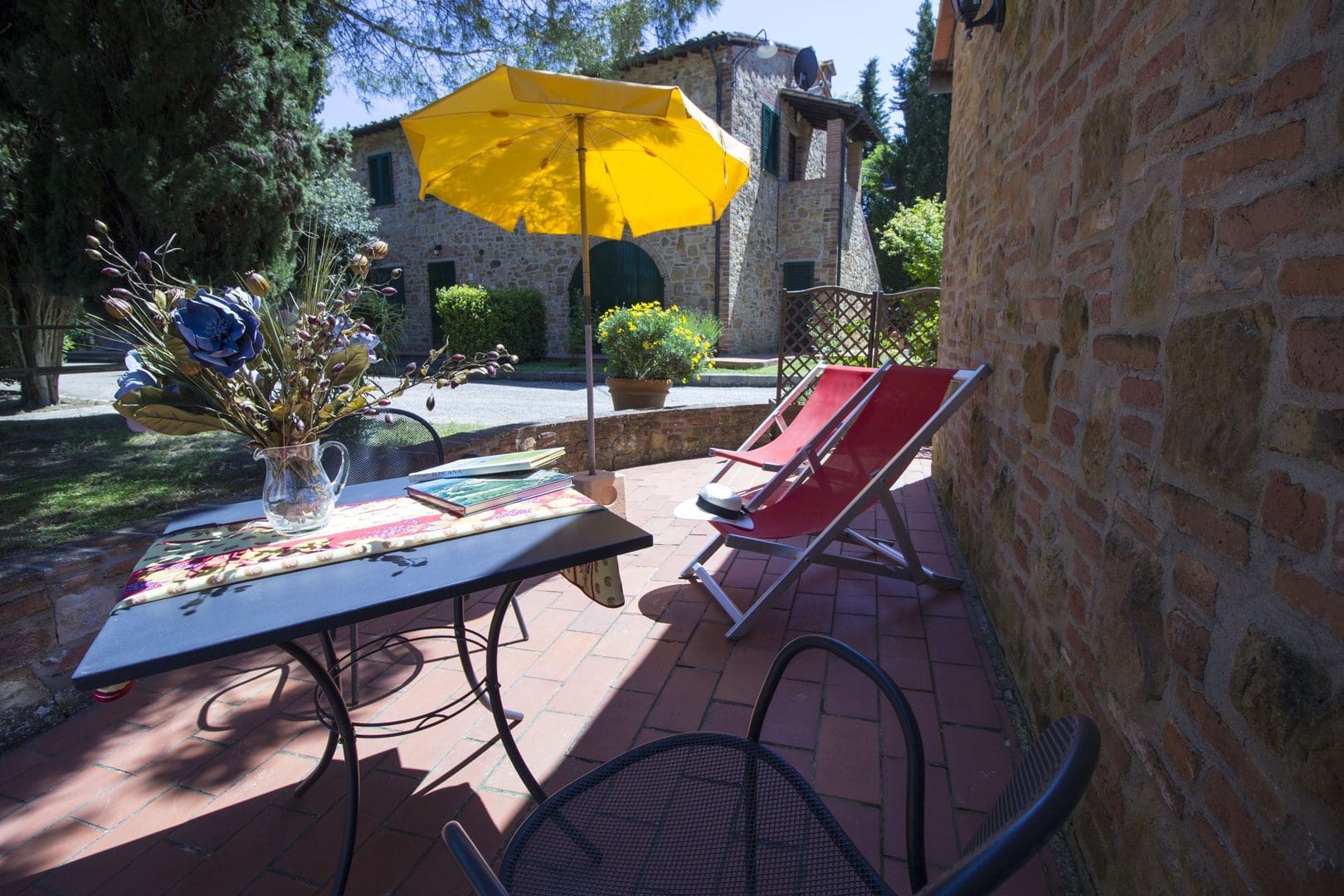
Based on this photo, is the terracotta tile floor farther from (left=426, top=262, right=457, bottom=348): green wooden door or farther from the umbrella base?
(left=426, top=262, right=457, bottom=348): green wooden door

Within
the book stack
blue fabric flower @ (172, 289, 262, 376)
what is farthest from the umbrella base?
blue fabric flower @ (172, 289, 262, 376)

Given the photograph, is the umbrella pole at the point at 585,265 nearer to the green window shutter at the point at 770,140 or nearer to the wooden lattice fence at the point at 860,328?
the wooden lattice fence at the point at 860,328

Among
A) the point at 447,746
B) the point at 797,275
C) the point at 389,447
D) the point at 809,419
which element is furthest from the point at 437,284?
the point at 447,746

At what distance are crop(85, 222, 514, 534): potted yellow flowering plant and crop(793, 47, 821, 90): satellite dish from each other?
1405 centimetres

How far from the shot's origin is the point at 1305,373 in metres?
0.74

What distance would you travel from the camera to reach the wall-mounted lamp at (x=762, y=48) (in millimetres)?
10508

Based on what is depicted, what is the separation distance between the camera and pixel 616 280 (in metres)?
12.5

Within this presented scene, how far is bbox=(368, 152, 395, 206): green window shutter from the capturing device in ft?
46.9

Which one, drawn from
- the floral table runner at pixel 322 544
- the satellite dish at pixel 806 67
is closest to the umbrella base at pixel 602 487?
the floral table runner at pixel 322 544

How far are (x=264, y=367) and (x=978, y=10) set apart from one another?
2.81m

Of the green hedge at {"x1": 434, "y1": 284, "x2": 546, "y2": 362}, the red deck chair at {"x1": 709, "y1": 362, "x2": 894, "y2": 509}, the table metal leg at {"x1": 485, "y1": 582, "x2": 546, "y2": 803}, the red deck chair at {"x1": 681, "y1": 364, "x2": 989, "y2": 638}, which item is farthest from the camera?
the green hedge at {"x1": 434, "y1": 284, "x2": 546, "y2": 362}

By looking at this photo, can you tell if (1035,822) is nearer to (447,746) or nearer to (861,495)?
(447,746)

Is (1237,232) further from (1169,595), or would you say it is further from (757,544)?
(757,544)

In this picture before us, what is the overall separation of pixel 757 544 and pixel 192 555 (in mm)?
1637
